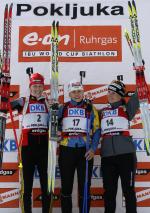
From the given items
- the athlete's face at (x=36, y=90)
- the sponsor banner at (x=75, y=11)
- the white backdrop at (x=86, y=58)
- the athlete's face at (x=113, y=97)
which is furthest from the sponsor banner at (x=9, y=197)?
the sponsor banner at (x=75, y=11)

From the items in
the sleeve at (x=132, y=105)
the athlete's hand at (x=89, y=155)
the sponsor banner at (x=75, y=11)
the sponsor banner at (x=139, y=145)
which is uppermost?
the sponsor banner at (x=75, y=11)

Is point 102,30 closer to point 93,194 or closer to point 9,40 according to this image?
point 9,40

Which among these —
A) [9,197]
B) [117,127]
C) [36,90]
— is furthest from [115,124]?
[9,197]

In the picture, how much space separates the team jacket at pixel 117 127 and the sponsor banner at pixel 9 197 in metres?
1.25

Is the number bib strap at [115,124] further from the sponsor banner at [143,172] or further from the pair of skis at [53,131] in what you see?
the sponsor banner at [143,172]

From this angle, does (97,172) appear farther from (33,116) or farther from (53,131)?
(33,116)

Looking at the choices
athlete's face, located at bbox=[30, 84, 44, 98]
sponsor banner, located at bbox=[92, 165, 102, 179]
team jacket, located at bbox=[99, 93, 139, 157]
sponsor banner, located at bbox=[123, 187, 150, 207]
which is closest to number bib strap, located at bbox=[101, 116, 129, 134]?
team jacket, located at bbox=[99, 93, 139, 157]

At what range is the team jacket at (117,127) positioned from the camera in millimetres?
3646

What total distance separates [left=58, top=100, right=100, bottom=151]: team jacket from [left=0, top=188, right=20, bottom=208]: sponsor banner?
3.28 ft

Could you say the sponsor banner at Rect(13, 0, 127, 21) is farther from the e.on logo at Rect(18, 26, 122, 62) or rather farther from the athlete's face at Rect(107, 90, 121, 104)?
the athlete's face at Rect(107, 90, 121, 104)

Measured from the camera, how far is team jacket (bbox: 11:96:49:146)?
375 cm

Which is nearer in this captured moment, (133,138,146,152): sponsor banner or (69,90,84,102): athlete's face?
(69,90,84,102): athlete's face

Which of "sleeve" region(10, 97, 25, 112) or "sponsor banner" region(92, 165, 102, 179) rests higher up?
"sleeve" region(10, 97, 25, 112)

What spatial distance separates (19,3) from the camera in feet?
14.8
